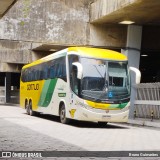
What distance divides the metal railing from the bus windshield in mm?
3839

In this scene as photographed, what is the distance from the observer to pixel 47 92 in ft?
70.2

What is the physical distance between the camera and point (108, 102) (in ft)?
55.2

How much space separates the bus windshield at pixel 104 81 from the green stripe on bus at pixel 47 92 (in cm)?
332

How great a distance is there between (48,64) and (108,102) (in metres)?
5.55

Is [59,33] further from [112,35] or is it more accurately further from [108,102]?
[108,102]

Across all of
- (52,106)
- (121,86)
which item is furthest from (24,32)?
(121,86)

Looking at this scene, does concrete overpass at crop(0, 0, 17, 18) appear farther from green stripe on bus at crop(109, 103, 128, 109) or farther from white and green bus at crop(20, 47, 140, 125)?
green stripe on bus at crop(109, 103, 128, 109)

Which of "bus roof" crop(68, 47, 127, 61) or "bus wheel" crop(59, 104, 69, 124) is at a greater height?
"bus roof" crop(68, 47, 127, 61)

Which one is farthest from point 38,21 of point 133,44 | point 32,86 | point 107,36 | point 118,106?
point 118,106

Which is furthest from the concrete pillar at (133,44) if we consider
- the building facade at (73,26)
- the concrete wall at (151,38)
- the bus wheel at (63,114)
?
the bus wheel at (63,114)

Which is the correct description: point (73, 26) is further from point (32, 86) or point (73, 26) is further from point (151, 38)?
point (151, 38)

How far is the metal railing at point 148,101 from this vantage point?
20.6 meters

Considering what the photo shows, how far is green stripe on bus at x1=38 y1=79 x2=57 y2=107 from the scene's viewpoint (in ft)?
66.8

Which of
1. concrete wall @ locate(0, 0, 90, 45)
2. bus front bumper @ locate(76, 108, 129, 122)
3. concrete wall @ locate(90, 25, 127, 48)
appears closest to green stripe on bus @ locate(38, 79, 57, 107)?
bus front bumper @ locate(76, 108, 129, 122)
